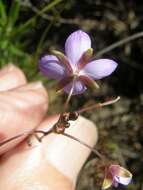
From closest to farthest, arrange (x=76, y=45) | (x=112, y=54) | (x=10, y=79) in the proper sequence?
(x=76, y=45) → (x=10, y=79) → (x=112, y=54)

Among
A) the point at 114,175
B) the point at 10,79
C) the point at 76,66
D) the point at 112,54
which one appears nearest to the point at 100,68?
the point at 76,66


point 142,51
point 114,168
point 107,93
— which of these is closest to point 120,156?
point 107,93

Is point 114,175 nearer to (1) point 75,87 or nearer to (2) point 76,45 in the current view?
(1) point 75,87

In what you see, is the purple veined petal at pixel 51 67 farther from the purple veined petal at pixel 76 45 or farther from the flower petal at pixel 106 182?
the flower petal at pixel 106 182

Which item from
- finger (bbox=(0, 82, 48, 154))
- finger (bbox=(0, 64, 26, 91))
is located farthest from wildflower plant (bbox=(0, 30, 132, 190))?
finger (bbox=(0, 64, 26, 91))

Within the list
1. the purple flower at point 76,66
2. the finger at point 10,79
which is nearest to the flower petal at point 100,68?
the purple flower at point 76,66

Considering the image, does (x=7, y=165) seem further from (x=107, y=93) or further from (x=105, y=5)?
(x=105, y=5)

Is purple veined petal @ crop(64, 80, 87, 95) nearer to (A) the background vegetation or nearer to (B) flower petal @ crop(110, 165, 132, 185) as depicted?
(B) flower petal @ crop(110, 165, 132, 185)
